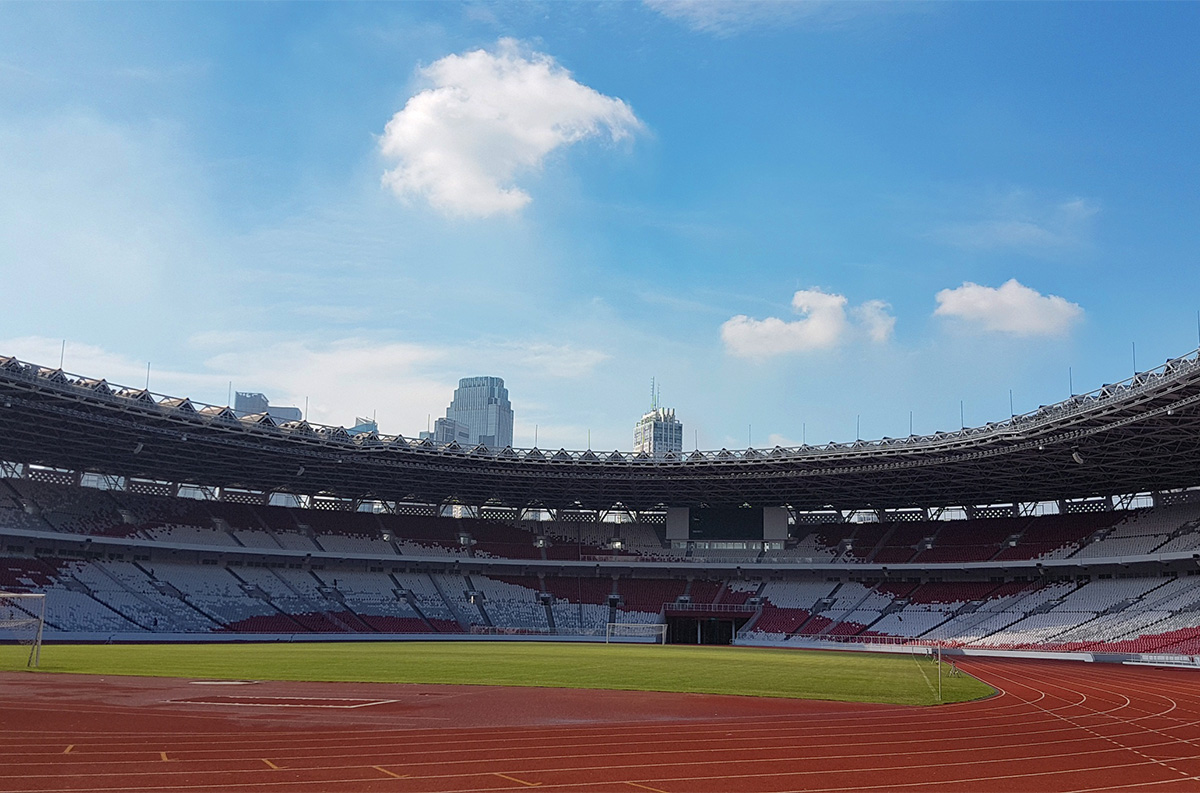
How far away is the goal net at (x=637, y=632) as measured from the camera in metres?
71.0

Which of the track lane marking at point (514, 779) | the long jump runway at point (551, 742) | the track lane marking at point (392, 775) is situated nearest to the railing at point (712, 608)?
the long jump runway at point (551, 742)

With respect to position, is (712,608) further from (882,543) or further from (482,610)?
(482,610)

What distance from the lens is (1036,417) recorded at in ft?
166

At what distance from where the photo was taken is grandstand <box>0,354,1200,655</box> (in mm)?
55062

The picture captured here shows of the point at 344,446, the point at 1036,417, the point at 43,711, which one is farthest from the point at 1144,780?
the point at 344,446

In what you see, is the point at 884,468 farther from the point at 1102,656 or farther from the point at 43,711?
the point at 43,711

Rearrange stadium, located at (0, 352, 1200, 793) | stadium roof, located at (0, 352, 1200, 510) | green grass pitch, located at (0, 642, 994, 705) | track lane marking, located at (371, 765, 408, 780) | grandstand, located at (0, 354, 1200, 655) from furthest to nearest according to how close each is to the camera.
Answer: grandstand, located at (0, 354, 1200, 655), stadium roof, located at (0, 352, 1200, 510), green grass pitch, located at (0, 642, 994, 705), stadium, located at (0, 352, 1200, 793), track lane marking, located at (371, 765, 408, 780)

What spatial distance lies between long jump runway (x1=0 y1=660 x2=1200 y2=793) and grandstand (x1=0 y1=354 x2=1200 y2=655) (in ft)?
92.8

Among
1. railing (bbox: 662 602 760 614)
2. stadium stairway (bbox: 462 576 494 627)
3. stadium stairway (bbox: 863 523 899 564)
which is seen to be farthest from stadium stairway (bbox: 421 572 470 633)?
stadium stairway (bbox: 863 523 899 564)

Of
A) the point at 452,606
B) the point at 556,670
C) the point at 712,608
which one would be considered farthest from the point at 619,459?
the point at 556,670

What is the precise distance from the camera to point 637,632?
72.1 metres

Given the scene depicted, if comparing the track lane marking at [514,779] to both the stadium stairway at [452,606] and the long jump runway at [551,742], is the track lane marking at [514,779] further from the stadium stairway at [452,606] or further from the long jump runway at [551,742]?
the stadium stairway at [452,606]

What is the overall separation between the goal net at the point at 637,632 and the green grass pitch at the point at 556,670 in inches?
898

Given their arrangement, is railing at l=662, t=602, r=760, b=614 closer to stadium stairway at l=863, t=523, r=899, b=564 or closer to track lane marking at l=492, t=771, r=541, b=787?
stadium stairway at l=863, t=523, r=899, b=564
